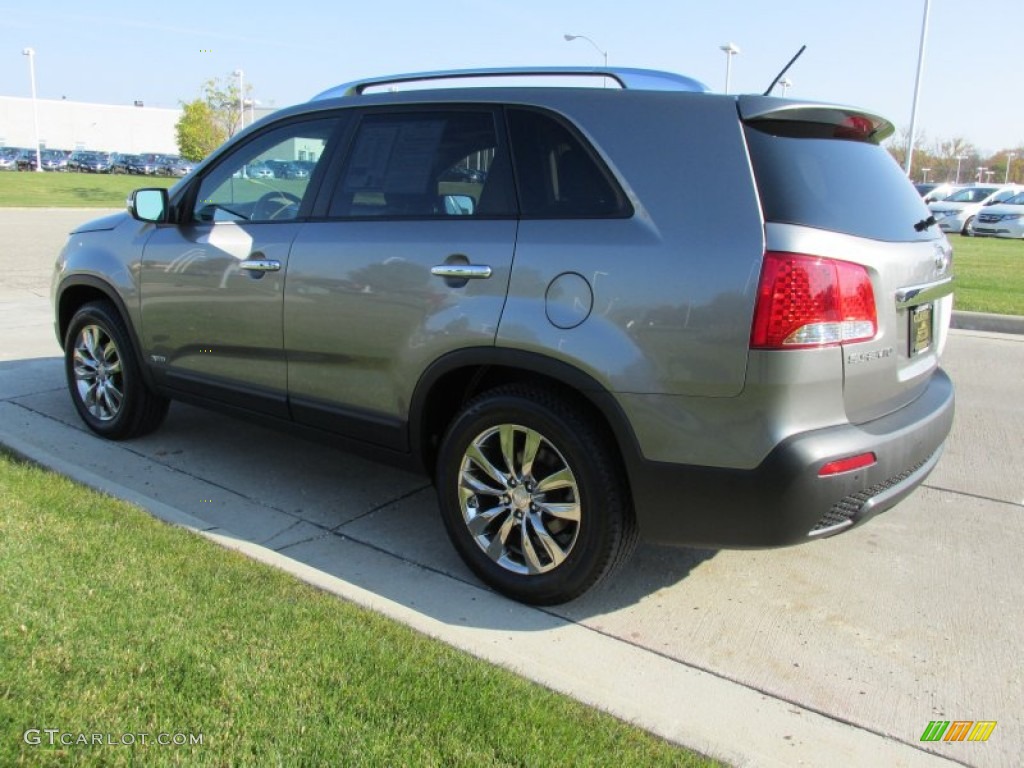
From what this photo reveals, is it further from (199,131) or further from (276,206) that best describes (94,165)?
(276,206)

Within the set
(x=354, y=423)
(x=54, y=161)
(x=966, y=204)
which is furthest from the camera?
(x=54, y=161)

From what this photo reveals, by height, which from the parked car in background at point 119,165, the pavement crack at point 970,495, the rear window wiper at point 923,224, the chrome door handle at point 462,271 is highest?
the rear window wiper at point 923,224

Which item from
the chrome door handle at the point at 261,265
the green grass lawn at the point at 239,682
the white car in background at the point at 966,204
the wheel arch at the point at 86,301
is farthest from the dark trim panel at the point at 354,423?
the white car in background at the point at 966,204

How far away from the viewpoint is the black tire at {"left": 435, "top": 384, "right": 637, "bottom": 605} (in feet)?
10.2

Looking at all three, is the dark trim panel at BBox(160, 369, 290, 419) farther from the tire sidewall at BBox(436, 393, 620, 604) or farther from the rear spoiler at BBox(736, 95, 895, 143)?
the rear spoiler at BBox(736, 95, 895, 143)

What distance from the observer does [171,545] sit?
3586 millimetres

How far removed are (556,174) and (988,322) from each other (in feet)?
27.0

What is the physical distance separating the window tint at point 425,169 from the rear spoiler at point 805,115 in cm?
93

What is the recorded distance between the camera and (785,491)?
8.99ft

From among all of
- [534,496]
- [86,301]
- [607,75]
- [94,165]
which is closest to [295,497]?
[534,496]

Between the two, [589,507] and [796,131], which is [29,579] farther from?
[796,131]

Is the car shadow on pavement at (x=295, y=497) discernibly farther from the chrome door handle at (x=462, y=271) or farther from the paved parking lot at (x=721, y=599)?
the chrome door handle at (x=462, y=271)

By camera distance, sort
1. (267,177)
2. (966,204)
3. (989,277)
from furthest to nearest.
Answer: (966,204) < (989,277) < (267,177)

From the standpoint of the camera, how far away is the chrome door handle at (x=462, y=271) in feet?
10.7
